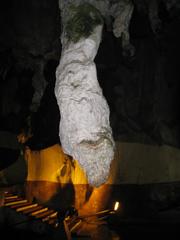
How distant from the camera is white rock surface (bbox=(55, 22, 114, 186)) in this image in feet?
11.3

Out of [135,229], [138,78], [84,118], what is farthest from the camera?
[138,78]

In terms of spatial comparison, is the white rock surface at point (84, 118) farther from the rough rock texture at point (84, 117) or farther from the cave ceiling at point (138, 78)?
the cave ceiling at point (138, 78)

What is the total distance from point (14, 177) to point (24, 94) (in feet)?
10.3

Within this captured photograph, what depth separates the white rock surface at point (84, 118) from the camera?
3.44 meters

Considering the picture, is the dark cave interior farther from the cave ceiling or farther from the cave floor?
the cave floor

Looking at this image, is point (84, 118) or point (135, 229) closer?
point (84, 118)

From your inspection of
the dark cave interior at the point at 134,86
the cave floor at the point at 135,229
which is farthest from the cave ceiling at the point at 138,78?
the cave floor at the point at 135,229

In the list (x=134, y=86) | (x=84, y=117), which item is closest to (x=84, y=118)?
(x=84, y=117)

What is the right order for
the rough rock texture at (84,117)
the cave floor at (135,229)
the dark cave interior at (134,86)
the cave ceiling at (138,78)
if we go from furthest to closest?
the cave ceiling at (138,78), the dark cave interior at (134,86), the cave floor at (135,229), the rough rock texture at (84,117)

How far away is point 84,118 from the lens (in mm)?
3555

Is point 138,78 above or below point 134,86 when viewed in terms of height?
above

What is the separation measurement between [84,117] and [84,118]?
0.01 meters

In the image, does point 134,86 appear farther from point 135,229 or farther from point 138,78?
point 135,229


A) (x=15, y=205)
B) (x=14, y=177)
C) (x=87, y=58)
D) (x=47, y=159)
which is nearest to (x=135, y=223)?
(x=15, y=205)
